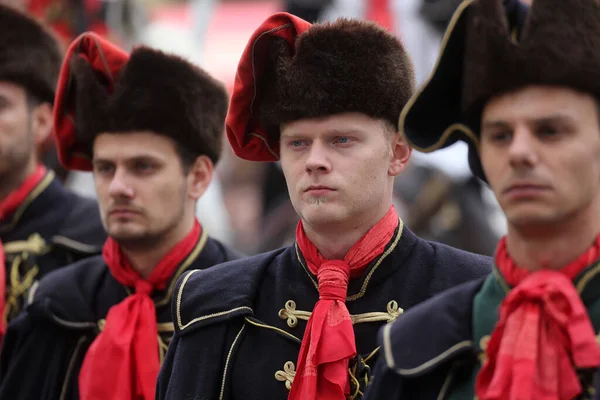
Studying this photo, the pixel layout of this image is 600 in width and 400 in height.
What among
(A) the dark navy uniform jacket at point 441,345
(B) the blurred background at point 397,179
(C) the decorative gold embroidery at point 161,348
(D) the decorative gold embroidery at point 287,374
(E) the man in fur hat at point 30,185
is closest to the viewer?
(A) the dark navy uniform jacket at point 441,345

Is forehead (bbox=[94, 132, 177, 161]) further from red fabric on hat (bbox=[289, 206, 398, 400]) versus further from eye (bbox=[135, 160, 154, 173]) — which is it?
red fabric on hat (bbox=[289, 206, 398, 400])

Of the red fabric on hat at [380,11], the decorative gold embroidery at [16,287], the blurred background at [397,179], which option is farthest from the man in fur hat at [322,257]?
the red fabric on hat at [380,11]

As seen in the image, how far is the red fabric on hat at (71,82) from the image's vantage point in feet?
18.0

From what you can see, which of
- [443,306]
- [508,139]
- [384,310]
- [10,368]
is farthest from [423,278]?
[10,368]

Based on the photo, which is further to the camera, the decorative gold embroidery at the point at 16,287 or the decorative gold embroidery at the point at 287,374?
the decorative gold embroidery at the point at 16,287

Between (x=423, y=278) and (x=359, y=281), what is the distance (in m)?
0.23

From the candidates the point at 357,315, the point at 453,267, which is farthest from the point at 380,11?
the point at 357,315

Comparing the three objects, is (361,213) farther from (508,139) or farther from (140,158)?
(140,158)

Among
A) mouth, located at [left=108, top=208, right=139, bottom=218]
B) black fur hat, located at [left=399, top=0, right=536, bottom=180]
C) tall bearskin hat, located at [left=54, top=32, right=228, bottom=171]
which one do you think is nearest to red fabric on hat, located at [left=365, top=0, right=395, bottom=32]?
tall bearskin hat, located at [left=54, top=32, right=228, bottom=171]

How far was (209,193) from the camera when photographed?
9922 millimetres

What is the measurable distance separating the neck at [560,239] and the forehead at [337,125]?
3.16ft

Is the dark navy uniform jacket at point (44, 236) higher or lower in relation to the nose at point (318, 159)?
higher

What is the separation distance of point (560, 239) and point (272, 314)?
4.31 ft

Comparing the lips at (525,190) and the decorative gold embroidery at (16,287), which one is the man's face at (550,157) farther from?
the decorative gold embroidery at (16,287)
